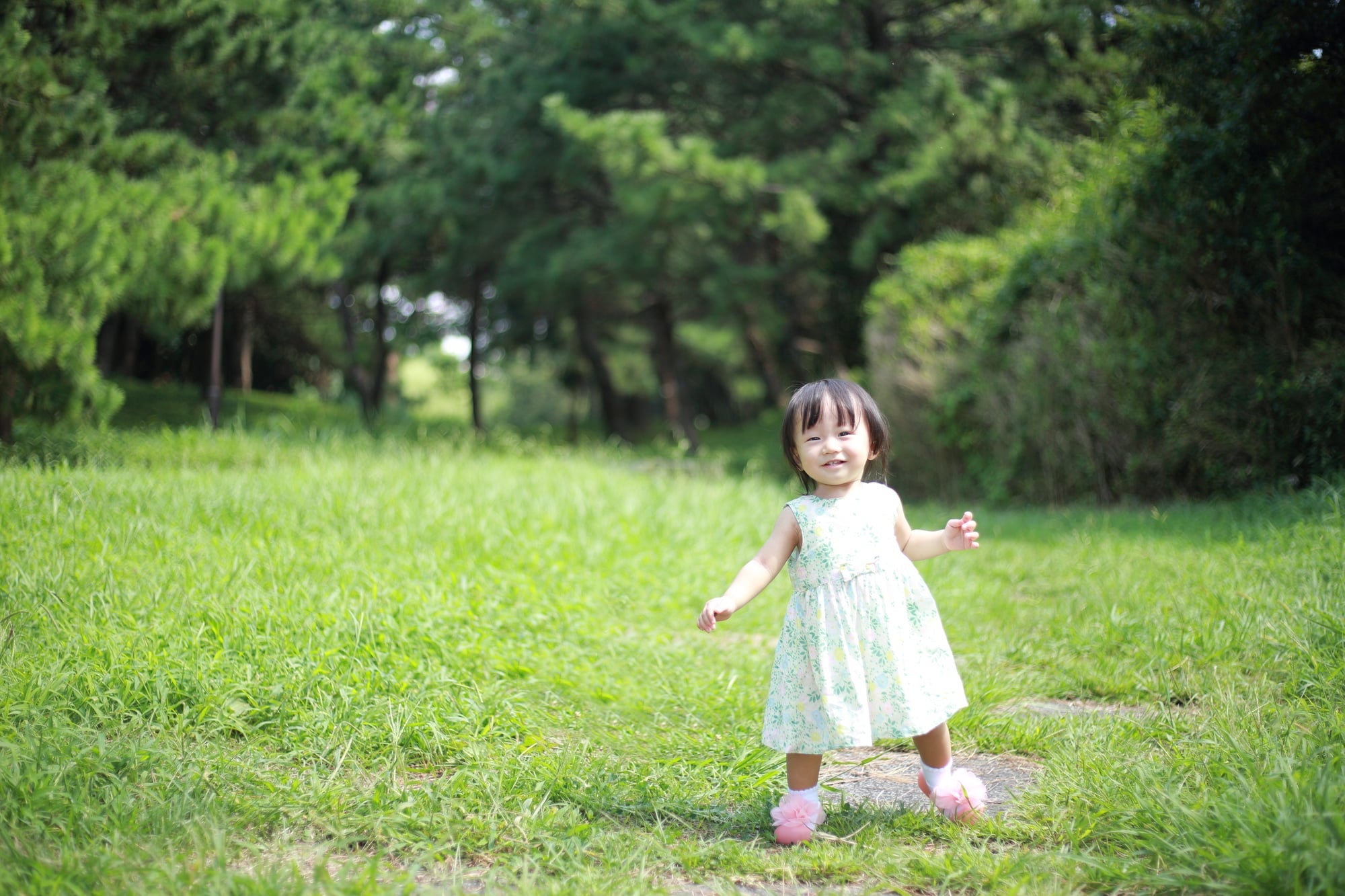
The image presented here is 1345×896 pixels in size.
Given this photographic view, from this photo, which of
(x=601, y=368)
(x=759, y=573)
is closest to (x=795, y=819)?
(x=759, y=573)

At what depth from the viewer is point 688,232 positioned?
13.5 m

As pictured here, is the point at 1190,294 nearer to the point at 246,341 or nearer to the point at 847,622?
the point at 847,622

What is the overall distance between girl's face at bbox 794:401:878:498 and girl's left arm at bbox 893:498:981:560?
Answer: 0.55 ft

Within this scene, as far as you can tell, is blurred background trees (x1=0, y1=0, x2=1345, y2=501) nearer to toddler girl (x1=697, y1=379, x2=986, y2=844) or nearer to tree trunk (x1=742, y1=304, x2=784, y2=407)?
tree trunk (x1=742, y1=304, x2=784, y2=407)

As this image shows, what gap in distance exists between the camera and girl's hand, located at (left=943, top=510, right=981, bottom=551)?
2.59m

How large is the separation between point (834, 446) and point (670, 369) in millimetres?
13474

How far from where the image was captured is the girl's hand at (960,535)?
2.59 meters

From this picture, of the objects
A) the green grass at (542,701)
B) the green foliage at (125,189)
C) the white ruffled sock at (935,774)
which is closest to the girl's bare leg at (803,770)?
the green grass at (542,701)

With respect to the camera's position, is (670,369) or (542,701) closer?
(542,701)

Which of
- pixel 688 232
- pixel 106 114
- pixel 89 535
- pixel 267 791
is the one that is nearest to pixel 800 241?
pixel 688 232

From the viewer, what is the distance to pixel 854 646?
250cm

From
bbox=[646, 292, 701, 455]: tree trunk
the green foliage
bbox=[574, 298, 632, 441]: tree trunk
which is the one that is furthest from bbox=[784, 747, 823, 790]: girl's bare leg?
bbox=[574, 298, 632, 441]: tree trunk

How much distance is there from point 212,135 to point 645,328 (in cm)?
1254

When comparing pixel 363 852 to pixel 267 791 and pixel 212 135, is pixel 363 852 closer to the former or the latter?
pixel 267 791
